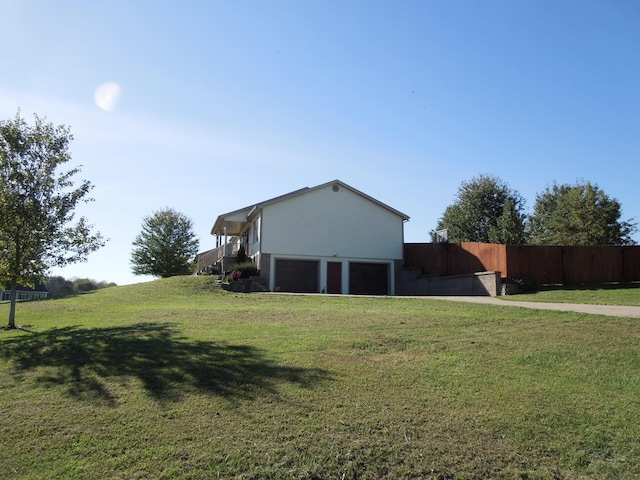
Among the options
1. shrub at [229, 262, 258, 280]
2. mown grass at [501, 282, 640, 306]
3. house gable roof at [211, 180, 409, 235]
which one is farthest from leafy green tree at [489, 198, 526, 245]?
shrub at [229, 262, 258, 280]

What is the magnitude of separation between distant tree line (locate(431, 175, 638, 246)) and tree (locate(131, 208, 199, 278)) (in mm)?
27711

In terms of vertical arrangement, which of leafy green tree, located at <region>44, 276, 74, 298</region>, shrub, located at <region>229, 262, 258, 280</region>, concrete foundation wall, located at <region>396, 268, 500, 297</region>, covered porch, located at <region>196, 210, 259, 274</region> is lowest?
leafy green tree, located at <region>44, 276, 74, 298</region>

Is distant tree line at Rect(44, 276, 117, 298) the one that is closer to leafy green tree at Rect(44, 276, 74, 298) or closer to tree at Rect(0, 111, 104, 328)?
leafy green tree at Rect(44, 276, 74, 298)

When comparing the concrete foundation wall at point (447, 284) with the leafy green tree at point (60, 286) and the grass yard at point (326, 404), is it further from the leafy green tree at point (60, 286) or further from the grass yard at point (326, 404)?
the leafy green tree at point (60, 286)

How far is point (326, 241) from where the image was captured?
89.9 feet

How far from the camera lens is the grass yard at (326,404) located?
429 centimetres

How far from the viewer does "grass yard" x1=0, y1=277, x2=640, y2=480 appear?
4.29 metres

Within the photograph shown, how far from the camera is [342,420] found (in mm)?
5008

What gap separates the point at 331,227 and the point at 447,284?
7.30 meters

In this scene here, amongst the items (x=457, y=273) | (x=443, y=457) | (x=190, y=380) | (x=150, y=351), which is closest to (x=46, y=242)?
(x=150, y=351)

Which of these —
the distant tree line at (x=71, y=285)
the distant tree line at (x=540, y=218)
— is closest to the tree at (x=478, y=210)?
the distant tree line at (x=540, y=218)

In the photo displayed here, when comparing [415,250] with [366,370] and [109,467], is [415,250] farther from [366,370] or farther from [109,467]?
[109,467]

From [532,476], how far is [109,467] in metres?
3.62

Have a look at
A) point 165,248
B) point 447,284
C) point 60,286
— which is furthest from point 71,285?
point 447,284
